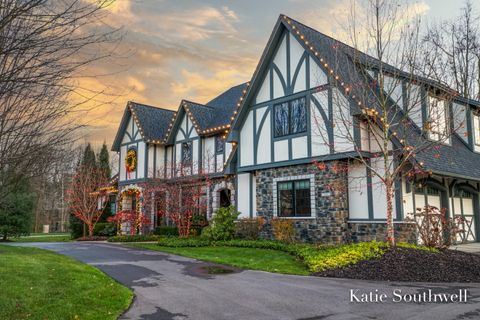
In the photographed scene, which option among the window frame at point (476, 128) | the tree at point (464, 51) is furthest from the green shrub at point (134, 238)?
the tree at point (464, 51)

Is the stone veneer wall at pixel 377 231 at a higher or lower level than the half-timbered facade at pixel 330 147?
lower

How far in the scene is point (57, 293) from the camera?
7242 mm

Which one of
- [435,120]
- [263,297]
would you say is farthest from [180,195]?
→ [263,297]

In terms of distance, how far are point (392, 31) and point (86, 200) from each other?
20.0m

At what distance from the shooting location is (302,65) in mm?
15977

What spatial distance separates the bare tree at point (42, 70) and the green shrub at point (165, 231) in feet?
57.1

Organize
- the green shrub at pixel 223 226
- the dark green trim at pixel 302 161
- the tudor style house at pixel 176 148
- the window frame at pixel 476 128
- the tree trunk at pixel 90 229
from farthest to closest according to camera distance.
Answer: the tree trunk at pixel 90 229, the tudor style house at pixel 176 148, the window frame at pixel 476 128, the green shrub at pixel 223 226, the dark green trim at pixel 302 161

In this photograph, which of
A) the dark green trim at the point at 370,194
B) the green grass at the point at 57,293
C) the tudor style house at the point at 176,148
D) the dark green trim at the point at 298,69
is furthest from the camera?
the tudor style house at the point at 176,148

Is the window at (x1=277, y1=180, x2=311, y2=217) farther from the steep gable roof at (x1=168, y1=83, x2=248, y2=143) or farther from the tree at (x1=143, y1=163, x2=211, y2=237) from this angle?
the steep gable roof at (x1=168, y1=83, x2=248, y2=143)

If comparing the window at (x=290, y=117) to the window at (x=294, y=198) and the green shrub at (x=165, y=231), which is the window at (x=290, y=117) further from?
the green shrub at (x=165, y=231)

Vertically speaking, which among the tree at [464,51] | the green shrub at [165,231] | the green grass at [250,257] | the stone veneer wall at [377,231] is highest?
the tree at [464,51]

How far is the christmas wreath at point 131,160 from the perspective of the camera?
25.5m

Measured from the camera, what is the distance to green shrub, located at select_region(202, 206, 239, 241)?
1717cm

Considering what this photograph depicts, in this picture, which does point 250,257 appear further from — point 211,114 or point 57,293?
point 211,114
